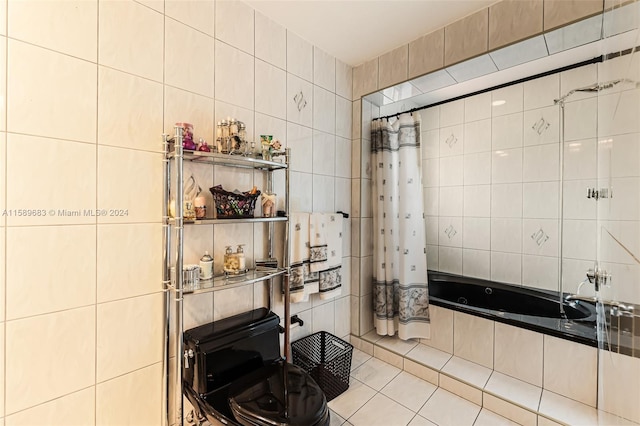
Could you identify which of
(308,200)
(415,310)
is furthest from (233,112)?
(415,310)

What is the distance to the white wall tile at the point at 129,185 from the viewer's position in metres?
1.12

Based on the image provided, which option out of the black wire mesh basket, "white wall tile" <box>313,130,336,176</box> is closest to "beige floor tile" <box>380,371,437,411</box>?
the black wire mesh basket

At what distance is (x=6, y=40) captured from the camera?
93cm

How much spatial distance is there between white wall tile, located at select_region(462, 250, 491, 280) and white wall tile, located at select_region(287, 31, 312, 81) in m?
2.17

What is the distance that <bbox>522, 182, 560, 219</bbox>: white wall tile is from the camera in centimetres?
227

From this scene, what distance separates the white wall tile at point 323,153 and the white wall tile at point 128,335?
1.25 metres

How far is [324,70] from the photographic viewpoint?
2.02m

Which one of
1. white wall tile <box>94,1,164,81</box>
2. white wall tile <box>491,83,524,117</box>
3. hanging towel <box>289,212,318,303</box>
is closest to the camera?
white wall tile <box>94,1,164,81</box>

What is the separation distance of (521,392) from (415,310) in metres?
0.74

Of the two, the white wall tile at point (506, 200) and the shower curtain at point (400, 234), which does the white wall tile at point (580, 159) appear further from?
the shower curtain at point (400, 234)

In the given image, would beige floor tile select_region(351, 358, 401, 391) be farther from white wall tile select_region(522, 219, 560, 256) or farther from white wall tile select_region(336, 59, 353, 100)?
white wall tile select_region(336, 59, 353, 100)

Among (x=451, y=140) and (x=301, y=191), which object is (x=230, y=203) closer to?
(x=301, y=191)

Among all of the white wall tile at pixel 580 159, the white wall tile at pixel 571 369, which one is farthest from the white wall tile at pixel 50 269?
the white wall tile at pixel 580 159

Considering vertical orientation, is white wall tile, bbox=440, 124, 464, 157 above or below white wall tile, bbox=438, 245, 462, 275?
above
